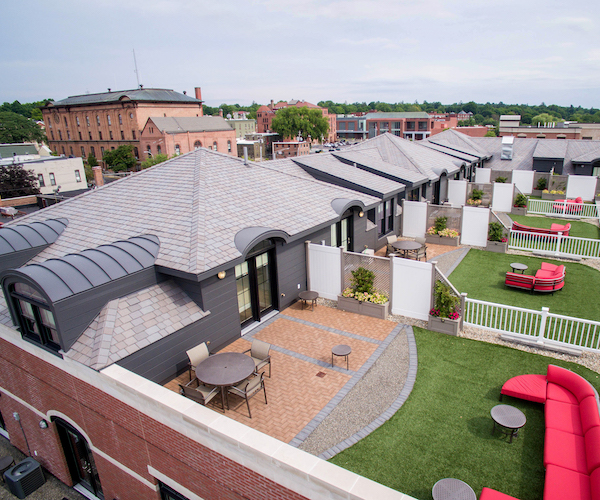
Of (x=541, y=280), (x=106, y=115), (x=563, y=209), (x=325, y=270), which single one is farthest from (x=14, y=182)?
(x=106, y=115)

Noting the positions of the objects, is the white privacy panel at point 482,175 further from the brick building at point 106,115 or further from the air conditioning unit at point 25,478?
the brick building at point 106,115

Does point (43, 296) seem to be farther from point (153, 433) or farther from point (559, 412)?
point (559, 412)

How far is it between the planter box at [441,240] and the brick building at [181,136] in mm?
61568

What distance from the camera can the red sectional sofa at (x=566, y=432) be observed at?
240 inches

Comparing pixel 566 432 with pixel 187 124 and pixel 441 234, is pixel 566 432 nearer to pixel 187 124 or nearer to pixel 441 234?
pixel 441 234

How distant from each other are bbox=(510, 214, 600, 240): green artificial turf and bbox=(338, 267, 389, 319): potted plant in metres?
15.8

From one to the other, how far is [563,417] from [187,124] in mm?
82650

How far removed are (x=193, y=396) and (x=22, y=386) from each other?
4.76m

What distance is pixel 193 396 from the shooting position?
29.1ft

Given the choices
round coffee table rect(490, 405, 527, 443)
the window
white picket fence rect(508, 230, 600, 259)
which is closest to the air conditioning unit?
the window

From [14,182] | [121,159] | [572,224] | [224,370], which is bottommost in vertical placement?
[572,224]

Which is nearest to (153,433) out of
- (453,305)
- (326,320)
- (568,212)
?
(326,320)

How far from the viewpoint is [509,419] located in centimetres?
768

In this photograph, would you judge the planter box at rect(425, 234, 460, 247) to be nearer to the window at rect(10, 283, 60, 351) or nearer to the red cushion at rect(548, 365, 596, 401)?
the red cushion at rect(548, 365, 596, 401)
